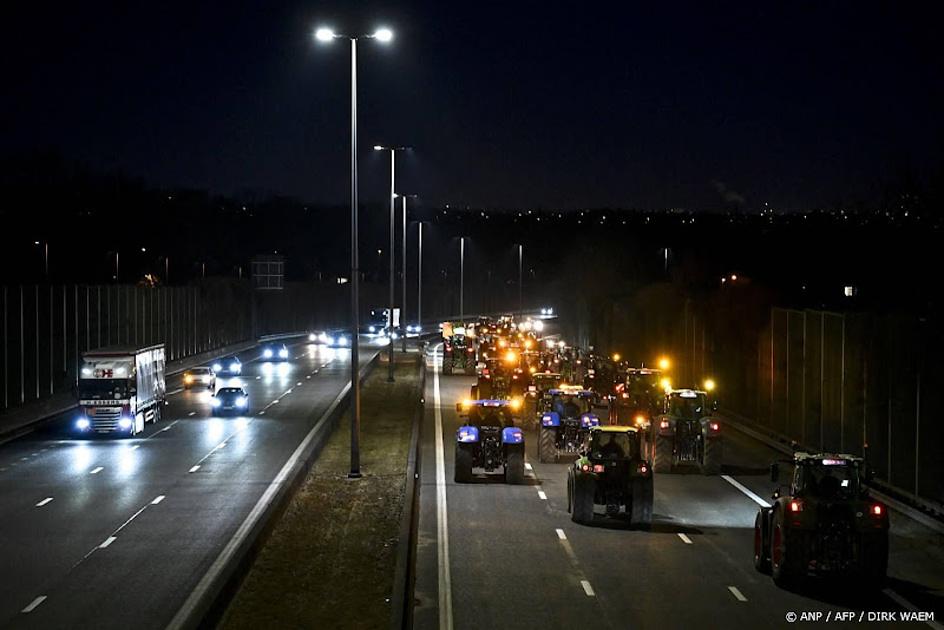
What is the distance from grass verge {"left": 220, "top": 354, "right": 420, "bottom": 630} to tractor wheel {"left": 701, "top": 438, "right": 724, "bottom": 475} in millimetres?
7864

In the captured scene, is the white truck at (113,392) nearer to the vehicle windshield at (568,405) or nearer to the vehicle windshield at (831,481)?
the vehicle windshield at (568,405)

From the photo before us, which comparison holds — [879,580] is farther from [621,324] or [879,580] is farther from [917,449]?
→ [621,324]

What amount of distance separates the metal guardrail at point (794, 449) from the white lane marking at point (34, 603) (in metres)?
11.3

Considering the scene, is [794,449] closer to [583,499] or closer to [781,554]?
[781,554]

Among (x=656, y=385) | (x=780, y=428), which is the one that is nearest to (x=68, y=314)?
(x=656, y=385)

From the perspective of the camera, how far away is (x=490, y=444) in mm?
31328

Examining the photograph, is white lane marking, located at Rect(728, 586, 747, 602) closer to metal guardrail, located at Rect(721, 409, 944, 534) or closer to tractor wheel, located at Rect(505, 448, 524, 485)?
metal guardrail, located at Rect(721, 409, 944, 534)

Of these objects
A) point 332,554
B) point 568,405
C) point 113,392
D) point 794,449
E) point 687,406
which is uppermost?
point 794,449

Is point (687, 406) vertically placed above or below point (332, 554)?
above

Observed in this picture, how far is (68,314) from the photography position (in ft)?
203

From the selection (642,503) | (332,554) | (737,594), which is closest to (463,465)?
(642,503)

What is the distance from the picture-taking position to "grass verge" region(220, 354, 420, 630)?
16656mm

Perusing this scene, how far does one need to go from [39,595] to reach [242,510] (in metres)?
8.47

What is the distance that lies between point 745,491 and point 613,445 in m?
7.02
